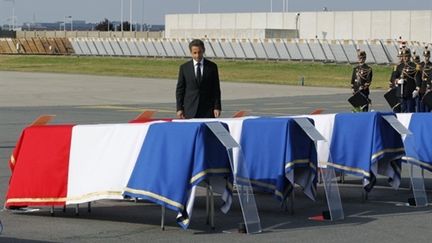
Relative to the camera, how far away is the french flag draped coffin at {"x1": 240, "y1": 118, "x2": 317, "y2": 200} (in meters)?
11.5

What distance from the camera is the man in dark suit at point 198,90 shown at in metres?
13.2

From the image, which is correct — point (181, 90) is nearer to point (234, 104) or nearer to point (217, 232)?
point (217, 232)

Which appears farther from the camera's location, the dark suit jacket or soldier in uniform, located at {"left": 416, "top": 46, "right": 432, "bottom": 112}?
soldier in uniform, located at {"left": 416, "top": 46, "right": 432, "bottom": 112}

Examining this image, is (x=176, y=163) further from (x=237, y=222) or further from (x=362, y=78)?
(x=362, y=78)

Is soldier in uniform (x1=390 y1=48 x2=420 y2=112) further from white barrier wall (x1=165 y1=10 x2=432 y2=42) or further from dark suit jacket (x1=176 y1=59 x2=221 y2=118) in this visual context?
white barrier wall (x1=165 y1=10 x2=432 y2=42)

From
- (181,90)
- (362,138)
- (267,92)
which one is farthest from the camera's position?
(267,92)

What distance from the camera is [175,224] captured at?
36.5ft

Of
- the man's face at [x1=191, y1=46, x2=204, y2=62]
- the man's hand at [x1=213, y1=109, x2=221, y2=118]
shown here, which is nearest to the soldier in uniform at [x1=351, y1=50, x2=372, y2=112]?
the man's hand at [x1=213, y1=109, x2=221, y2=118]

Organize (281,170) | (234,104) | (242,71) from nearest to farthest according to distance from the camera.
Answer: (281,170), (234,104), (242,71)

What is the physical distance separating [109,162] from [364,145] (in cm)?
331

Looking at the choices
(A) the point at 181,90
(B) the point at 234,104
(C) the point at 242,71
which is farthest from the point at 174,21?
(A) the point at 181,90

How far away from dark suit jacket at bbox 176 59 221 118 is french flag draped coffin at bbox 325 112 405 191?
1.70 metres

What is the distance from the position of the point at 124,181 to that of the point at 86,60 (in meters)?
69.0

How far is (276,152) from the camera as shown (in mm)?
11523
